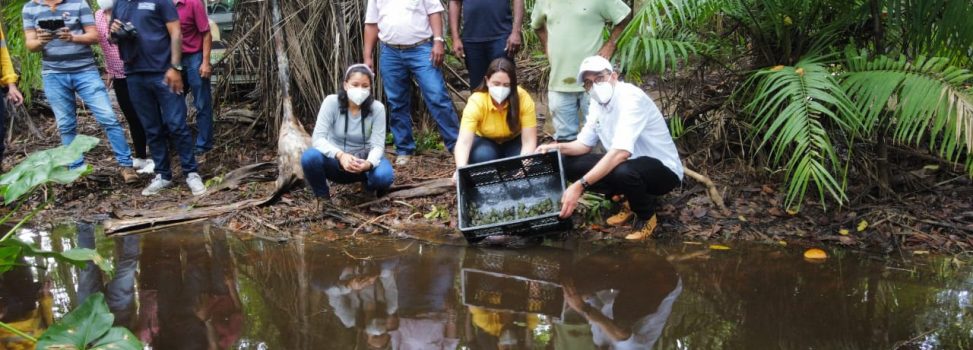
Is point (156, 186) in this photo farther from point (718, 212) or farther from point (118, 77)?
point (718, 212)

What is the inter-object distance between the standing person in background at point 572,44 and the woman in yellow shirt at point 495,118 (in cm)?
33

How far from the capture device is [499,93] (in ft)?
15.4

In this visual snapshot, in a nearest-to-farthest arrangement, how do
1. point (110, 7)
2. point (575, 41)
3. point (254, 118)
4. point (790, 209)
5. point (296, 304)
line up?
point (296, 304) → point (790, 209) → point (575, 41) → point (110, 7) → point (254, 118)

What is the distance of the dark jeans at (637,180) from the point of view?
175 inches

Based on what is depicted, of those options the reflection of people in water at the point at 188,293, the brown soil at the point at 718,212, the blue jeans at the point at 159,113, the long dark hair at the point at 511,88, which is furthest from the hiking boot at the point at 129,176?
the long dark hair at the point at 511,88

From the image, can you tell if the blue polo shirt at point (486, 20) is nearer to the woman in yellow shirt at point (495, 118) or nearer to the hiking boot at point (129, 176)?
the woman in yellow shirt at point (495, 118)

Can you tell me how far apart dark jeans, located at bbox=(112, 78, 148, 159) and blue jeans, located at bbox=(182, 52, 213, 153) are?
1.42 ft

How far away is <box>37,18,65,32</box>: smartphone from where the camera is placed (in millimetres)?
5774

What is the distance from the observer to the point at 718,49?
5.25 metres

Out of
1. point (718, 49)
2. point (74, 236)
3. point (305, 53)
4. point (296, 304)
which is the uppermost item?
point (718, 49)

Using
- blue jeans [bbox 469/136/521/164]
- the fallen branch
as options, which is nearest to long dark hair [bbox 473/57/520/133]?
blue jeans [bbox 469/136/521/164]

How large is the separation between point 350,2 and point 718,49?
3090 mm

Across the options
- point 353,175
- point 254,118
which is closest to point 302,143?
point 353,175

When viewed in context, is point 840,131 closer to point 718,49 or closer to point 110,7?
point 718,49
